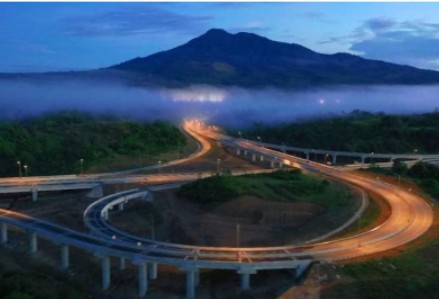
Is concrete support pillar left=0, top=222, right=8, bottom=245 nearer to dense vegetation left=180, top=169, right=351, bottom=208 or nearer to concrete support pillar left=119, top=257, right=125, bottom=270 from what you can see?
concrete support pillar left=119, top=257, right=125, bottom=270

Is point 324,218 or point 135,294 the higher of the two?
point 324,218

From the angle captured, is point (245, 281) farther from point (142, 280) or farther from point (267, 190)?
point (267, 190)

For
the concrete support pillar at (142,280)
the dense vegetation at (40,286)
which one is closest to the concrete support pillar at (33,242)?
the dense vegetation at (40,286)

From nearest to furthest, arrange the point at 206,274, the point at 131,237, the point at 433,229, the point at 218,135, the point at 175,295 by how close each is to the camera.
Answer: the point at 175,295 → the point at 206,274 → the point at 131,237 → the point at 433,229 → the point at 218,135

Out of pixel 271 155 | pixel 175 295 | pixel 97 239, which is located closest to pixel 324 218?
pixel 175 295

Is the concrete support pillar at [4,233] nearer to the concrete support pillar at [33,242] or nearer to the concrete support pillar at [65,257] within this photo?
the concrete support pillar at [33,242]

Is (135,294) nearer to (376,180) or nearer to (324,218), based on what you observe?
(324,218)

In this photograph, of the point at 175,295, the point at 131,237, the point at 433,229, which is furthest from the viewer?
the point at 433,229
